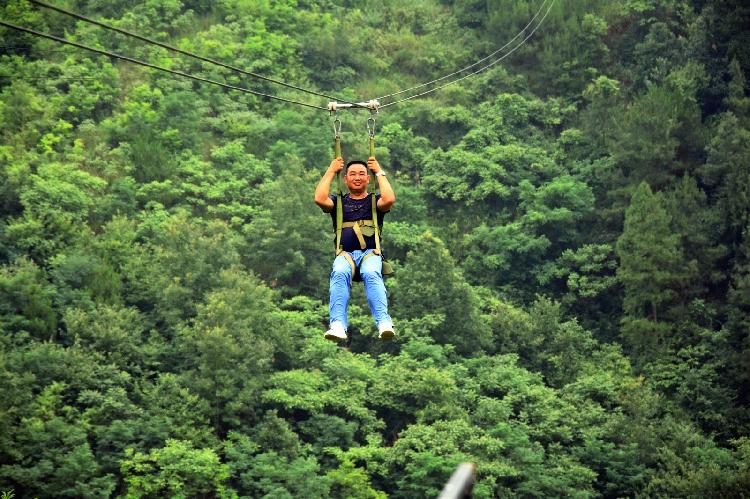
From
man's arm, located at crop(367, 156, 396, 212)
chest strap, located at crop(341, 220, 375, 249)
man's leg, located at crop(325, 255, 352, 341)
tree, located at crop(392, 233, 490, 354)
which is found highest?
tree, located at crop(392, 233, 490, 354)

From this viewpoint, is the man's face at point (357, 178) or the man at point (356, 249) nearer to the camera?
the man at point (356, 249)

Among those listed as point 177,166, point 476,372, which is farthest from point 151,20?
point 476,372

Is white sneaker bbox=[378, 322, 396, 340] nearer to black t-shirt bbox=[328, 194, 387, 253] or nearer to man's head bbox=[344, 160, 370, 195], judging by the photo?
black t-shirt bbox=[328, 194, 387, 253]

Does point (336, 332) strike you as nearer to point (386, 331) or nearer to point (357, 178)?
point (386, 331)

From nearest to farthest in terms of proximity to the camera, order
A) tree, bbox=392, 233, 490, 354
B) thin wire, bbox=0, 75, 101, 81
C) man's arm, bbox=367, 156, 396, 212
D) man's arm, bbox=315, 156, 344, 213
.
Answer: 1. man's arm, bbox=315, 156, 344, 213
2. man's arm, bbox=367, 156, 396, 212
3. tree, bbox=392, 233, 490, 354
4. thin wire, bbox=0, 75, 101, 81

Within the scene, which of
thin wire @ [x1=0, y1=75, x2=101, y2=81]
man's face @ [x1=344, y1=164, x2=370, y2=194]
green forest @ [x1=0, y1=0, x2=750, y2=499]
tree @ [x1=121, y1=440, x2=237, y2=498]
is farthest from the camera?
thin wire @ [x1=0, y1=75, x2=101, y2=81]

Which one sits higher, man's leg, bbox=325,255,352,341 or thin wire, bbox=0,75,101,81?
thin wire, bbox=0,75,101,81

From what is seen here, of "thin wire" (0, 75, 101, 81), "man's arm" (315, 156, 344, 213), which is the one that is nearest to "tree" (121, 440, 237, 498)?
"thin wire" (0, 75, 101, 81)

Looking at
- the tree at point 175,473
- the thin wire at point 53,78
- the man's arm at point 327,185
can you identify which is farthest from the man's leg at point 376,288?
the thin wire at point 53,78

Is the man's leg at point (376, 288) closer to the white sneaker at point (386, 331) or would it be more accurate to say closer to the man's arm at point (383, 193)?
the white sneaker at point (386, 331)
